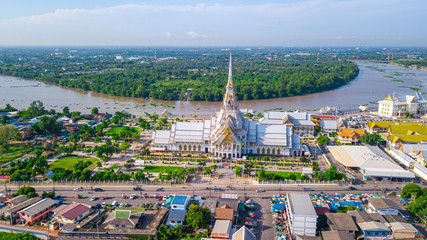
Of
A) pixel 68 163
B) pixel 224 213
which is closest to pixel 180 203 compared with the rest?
pixel 224 213

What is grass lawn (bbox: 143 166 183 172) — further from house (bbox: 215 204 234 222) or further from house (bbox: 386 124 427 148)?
house (bbox: 386 124 427 148)

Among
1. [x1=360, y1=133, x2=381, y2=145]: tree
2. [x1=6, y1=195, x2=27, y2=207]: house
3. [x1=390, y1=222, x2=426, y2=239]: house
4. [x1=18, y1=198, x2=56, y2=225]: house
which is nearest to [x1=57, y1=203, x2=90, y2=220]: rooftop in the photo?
[x1=18, y1=198, x2=56, y2=225]: house

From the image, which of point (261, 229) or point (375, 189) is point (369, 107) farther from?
point (261, 229)

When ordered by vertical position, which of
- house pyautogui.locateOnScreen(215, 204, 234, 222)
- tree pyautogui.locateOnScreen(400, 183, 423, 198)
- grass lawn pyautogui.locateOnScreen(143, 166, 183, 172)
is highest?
tree pyautogui.locateOnScreen(400, 183, 423, 198)

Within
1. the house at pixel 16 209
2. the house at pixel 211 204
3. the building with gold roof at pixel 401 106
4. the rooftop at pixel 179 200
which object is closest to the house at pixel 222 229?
the house at pixel 211 204

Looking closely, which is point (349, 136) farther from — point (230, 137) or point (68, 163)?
point (68, 163)

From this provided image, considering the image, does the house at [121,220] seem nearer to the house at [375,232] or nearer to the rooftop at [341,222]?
the rooftop at [341,222]
